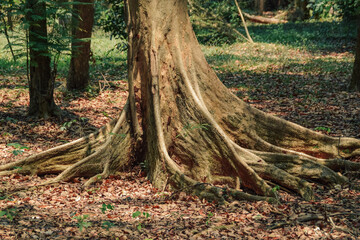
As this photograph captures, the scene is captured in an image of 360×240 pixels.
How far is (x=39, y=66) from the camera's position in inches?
356

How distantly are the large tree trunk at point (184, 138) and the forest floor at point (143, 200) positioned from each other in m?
0.26

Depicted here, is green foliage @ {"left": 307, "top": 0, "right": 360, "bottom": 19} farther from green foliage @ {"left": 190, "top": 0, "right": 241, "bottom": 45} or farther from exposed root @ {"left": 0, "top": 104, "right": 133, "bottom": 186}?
exposed root @ {"left": 0, "top": 104, "right": 133, "bottom": 186}

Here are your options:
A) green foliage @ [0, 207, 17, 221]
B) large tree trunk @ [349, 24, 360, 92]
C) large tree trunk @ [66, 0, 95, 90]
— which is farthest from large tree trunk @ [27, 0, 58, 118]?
large tree trunk @ [349, 24, 360, 92]

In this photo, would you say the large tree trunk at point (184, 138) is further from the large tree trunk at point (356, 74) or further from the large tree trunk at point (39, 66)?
the large tree trunk at point (356, 74)

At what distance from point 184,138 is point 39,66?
15.3 feet

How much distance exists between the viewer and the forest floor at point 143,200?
14.2 feet

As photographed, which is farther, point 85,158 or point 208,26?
point 208,26

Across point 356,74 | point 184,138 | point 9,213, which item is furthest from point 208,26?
point 9,213

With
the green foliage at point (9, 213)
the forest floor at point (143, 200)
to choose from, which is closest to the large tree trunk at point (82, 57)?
the forest floor at point (143, 200)

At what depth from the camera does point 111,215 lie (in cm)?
488

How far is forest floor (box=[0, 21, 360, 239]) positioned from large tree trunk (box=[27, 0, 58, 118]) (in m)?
0.34

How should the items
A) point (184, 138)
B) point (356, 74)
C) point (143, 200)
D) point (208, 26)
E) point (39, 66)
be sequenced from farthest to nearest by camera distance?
point (208, 26) < point (356, 74) < point (39, 66) < point (184, 138) < point (143, 200)

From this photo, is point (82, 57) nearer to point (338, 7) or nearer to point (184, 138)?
point (184, 138)

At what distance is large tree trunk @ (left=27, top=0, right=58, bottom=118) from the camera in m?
8.26
